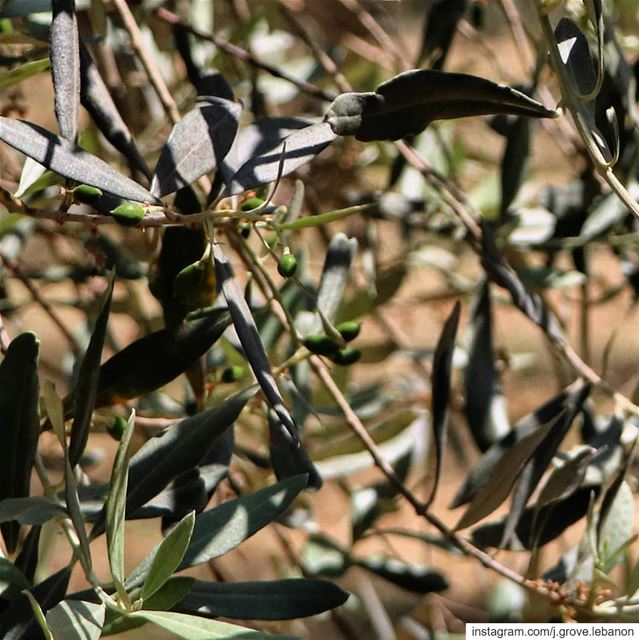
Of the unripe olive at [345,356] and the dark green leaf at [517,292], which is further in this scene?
the dark green leaf at [517,292]

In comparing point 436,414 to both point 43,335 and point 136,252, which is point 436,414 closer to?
point 136,252

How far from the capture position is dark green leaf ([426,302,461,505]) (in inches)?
32.0

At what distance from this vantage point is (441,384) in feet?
2.75

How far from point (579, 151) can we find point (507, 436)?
41 centimetres

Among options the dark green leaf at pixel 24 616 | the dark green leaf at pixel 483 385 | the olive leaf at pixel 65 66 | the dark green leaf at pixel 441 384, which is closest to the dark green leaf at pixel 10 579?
the dark green leaf at pixel 24 616

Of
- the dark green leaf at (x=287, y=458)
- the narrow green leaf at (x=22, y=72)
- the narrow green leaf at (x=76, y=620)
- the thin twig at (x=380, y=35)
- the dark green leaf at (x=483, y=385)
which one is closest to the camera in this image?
the narrow green leaf at (x=76, y=620)

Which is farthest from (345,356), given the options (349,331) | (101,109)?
(101,109)

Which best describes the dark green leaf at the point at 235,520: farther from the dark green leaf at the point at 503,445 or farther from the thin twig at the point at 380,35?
the thin twig at the point at 380,35

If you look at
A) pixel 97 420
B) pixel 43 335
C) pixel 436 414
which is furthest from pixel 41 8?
pixel 43 335

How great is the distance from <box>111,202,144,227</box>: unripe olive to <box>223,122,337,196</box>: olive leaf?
0.23 feet

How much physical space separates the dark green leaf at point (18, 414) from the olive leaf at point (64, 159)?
0.11 meters

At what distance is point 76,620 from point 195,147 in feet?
0.95

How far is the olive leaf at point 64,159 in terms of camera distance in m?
0.57

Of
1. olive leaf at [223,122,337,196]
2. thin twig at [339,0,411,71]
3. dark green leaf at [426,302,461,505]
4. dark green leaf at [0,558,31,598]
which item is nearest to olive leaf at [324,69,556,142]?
olive leaf at [223,122,337,196]
